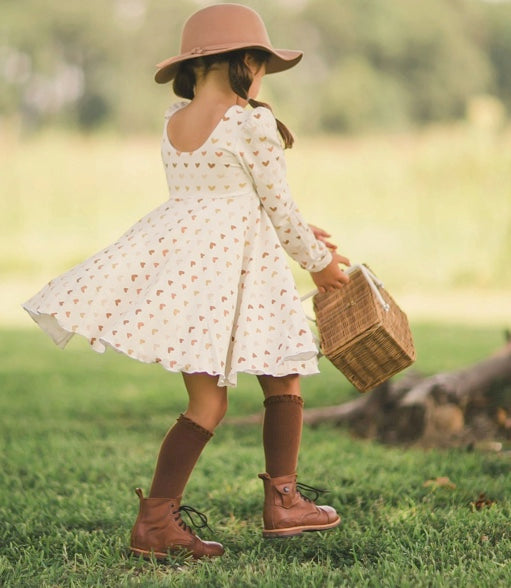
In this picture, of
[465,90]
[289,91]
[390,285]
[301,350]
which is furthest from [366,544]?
[465,90]

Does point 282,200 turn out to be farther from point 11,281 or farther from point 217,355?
point 11,281

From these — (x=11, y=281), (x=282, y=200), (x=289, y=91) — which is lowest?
(x=11, y=281)

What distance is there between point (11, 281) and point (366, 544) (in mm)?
9576

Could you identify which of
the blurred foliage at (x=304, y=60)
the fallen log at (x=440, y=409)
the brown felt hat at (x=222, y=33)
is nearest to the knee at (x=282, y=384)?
the brown felt hat at (x=222, y=33)

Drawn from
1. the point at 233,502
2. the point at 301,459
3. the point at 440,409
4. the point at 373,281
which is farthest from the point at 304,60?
the point at 373,281

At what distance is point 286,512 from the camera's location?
275cm

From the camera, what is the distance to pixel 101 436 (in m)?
4.52

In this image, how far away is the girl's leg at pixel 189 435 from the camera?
268 centimetres

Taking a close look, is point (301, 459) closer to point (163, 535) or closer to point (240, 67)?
point (163, 535)

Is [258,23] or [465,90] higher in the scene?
[465,90]

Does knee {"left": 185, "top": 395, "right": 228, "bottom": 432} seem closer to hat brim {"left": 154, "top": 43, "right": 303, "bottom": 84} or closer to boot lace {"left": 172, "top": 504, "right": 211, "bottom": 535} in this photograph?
boot lace {"left": 172, "top": 504, "right": 211, "bottom": 535}

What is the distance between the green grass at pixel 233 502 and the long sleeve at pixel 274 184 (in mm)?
835

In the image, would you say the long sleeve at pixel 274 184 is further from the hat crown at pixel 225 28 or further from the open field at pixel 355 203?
the open field at pixel 355 203

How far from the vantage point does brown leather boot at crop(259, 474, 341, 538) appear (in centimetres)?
274
